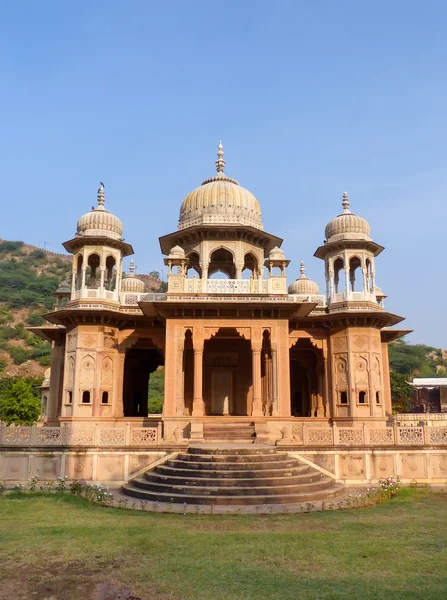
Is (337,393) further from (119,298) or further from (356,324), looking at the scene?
(119,298)

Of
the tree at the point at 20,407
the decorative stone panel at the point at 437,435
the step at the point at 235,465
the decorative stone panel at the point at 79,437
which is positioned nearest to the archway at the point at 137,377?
the decorative stone panel at the point at 79,437

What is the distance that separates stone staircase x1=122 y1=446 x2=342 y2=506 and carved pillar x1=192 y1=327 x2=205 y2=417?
2.99m

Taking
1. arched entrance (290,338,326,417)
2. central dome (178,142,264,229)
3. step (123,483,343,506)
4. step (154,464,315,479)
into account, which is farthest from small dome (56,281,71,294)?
step (123,483,343,506)

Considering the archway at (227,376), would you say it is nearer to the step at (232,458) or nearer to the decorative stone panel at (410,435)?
the step at (232,458)

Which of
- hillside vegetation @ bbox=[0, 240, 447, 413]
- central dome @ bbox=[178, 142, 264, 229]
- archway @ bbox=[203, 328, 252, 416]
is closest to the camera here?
archway @ bbox=[203, 328, 252, 416]

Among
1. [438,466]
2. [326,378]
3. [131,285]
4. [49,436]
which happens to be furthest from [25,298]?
[438,466]

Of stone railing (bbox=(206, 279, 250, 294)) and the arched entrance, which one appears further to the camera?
the arched entrance

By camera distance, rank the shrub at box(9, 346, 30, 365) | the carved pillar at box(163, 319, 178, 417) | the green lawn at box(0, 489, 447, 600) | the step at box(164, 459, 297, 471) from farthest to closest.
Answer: the shrub at box(9, 346, 30, 365) < the carved pillar at box(163, 319, 178, 417) < the step at box(164, 459, 297, 471) < the green lawn at box(0, 489, 447, 600)

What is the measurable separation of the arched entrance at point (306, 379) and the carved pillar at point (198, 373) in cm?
557

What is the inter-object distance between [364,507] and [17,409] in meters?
29.1

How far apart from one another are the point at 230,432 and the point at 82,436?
5.16 m

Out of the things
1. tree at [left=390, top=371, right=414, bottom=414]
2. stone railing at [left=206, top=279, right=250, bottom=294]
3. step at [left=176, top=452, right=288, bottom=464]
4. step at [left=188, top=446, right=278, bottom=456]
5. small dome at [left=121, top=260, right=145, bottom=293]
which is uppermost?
small dome at [left=121, top=260, right=145, bottom=293]

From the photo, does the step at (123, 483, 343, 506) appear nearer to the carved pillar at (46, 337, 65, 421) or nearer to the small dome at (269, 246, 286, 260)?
the small dome at (269, 246, 286, 260)

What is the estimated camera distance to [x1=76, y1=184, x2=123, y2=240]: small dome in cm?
2127
